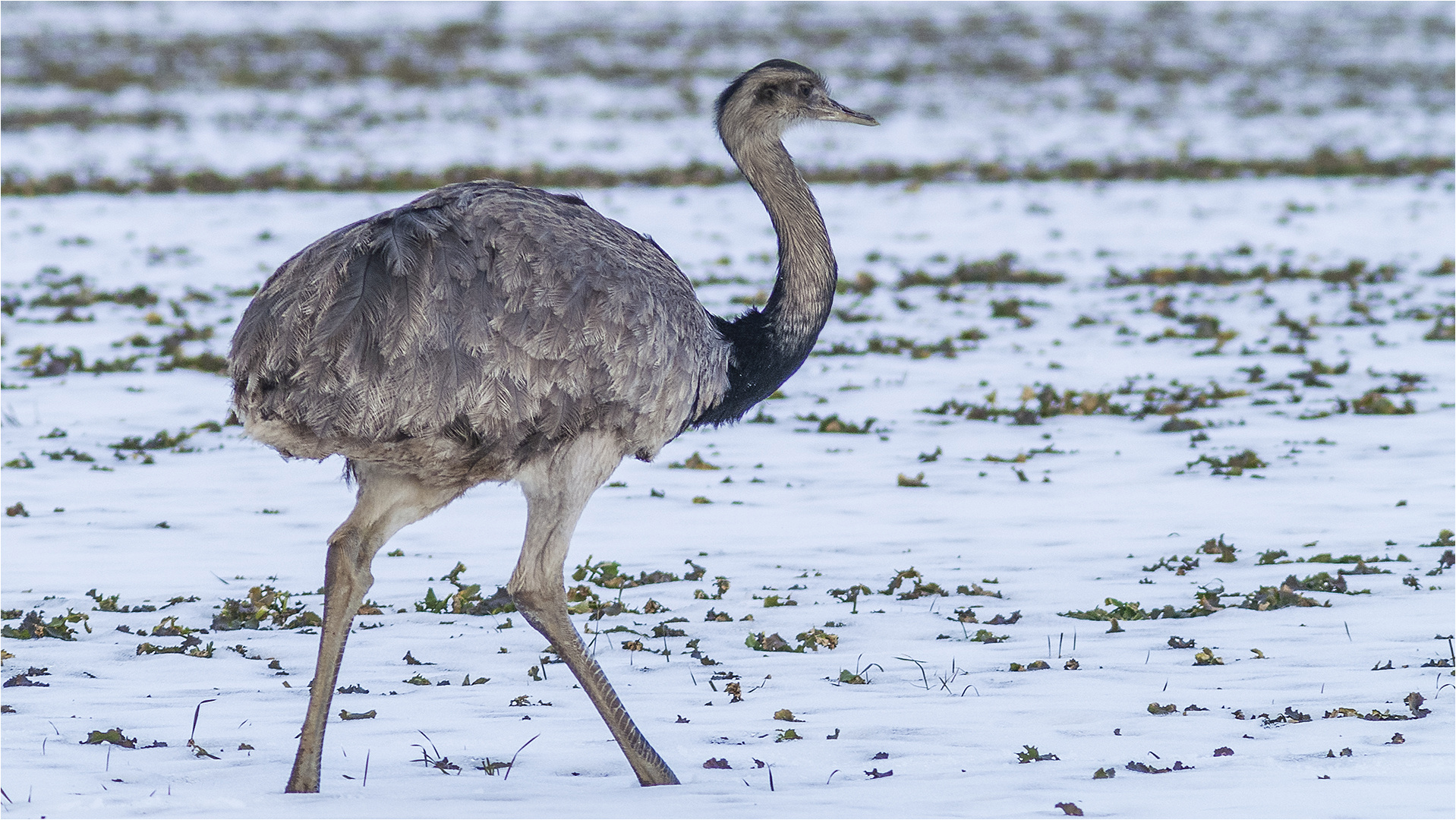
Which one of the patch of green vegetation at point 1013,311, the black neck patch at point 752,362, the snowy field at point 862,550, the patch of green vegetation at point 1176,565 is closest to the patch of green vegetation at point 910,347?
the snowy field at point 862,550

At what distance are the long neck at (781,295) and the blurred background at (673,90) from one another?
1820cm

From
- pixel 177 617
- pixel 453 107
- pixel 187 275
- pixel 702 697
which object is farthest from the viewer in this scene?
pixel 453 107

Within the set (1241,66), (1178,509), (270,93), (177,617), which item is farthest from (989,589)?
(1241,66)

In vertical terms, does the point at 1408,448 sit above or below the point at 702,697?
above

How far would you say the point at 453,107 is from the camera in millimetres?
37656

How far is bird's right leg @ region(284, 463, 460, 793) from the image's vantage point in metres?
4.65

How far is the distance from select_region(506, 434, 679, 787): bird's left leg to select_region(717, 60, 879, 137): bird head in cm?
166

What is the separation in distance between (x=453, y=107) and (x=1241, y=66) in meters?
22.1

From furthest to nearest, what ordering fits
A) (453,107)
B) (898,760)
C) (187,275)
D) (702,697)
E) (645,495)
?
(453,107) < (187,275) < (645,495) < (702,697) < (898,760)

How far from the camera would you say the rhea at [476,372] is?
4645 mm

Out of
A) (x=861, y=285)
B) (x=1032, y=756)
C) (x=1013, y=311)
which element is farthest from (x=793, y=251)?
(x=861, y=285)

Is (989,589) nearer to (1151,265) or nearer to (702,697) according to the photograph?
(702,697)

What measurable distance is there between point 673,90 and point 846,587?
35.0m

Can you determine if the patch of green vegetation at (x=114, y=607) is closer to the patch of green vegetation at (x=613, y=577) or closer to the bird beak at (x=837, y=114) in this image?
the patch of green vegetation at (x=613, y=577)
